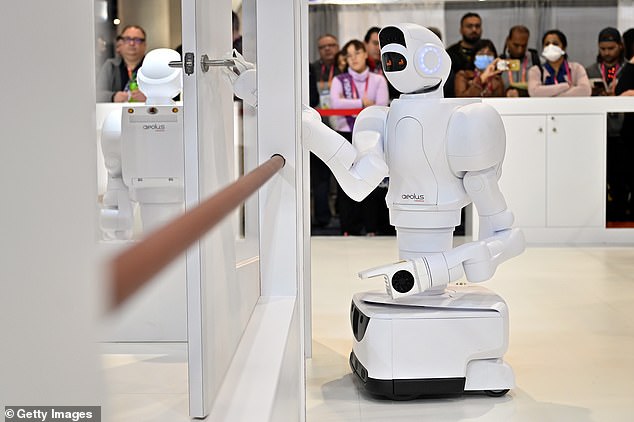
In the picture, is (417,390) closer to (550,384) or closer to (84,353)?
(550,384)

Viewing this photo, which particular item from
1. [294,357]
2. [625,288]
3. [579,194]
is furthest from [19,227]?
[579,194]

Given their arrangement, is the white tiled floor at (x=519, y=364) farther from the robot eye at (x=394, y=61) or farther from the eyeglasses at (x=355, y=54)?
the eyeglasses at (x=355, y=54)

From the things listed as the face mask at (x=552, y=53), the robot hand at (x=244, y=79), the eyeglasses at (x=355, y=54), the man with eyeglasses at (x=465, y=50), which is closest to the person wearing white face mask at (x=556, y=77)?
the face mask at (x=552, y=53)

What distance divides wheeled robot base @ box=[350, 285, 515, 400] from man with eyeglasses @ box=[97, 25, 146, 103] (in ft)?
4.12

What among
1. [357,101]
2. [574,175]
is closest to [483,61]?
[357,101]

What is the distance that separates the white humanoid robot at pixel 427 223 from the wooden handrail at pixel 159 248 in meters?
2.29

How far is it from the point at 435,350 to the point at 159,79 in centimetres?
153

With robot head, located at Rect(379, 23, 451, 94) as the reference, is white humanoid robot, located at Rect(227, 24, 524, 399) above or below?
below

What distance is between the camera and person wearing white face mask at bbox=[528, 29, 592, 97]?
834cm

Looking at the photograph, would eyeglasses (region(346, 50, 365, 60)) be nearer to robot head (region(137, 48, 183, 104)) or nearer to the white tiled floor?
the white tiled floor

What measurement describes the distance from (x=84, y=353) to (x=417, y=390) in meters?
2.78

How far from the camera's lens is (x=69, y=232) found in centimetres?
94

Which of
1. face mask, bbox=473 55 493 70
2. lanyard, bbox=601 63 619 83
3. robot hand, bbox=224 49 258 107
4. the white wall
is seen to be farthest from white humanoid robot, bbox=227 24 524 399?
lanyard, bbox=601 63 619 83

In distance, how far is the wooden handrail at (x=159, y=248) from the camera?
697 millimetres
